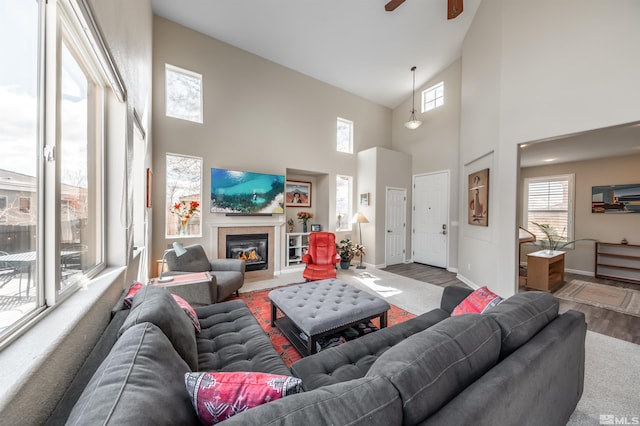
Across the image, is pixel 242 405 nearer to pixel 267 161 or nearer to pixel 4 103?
pixel 4 103

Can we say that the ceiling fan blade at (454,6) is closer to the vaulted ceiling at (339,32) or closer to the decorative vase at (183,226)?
the vaulted ceiling at (339,32)

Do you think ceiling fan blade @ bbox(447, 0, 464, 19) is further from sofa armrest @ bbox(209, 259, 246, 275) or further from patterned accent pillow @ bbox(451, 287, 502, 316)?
sofa armrest @ bbox(209, 259, 246, 275)

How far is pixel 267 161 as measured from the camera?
190 inches

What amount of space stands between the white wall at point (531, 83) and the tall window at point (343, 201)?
2682 mm

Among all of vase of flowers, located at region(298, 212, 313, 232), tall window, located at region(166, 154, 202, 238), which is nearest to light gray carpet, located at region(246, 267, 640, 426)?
vase of flowers, located at region(298, 212, 313, 232)

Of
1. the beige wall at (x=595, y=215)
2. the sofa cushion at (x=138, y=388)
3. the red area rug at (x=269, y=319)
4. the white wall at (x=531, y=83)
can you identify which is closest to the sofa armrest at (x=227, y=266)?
the red area rug at (x=269, y=319)

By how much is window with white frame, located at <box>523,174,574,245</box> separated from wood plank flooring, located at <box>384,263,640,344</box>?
108cm

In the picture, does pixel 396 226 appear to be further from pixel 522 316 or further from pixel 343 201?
pixel 522 316

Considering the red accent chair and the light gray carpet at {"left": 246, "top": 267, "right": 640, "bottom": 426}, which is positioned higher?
the red accent chair

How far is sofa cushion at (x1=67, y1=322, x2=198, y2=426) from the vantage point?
1.87 ft

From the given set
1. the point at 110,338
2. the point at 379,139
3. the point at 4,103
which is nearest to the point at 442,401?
the point at 110,338

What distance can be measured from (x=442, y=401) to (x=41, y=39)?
7.03 ft

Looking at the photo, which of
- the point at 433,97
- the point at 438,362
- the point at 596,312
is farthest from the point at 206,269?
the point at 433,97

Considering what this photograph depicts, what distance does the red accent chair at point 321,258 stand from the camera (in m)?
4.05
